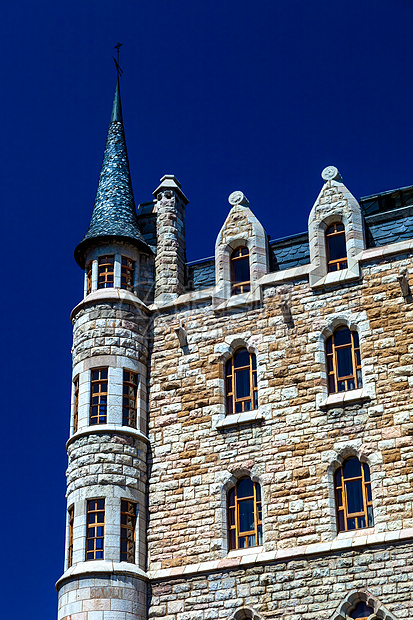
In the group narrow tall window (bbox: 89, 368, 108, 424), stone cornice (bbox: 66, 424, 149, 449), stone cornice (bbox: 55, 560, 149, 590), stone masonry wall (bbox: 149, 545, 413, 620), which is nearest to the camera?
stone masonry wall (bbox: 149, 545, 413, 620)

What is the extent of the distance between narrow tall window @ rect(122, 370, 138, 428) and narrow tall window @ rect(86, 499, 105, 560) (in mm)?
2594

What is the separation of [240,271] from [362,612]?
11097 millimetres

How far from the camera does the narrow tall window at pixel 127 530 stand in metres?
32.5

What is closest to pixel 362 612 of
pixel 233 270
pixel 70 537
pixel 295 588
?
pixel 295 588

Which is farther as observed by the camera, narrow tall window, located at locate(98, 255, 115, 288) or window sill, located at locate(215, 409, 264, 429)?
narrow tall window, located at locate(98, 255, 115, 288)

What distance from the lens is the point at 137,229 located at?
37438 millimetres

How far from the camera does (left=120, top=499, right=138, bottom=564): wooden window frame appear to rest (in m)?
32.5

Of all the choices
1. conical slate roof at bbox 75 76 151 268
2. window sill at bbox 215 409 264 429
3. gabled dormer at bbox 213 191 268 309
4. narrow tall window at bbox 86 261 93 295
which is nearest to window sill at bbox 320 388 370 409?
window sill at bbox 215 409 264 429

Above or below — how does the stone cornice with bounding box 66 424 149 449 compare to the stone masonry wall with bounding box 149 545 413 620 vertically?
above

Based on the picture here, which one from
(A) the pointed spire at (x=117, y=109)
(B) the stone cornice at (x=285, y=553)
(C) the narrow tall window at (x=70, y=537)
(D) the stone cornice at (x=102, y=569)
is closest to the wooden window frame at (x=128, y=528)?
(D) the stone cornice at (x=102, y=569)

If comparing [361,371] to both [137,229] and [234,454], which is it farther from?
[137,229]

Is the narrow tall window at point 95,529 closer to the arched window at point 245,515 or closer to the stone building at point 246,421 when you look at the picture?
the stone building at point 246,421

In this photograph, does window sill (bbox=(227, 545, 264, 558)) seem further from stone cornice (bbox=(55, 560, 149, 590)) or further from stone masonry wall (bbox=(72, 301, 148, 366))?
stone masonry wall (bbox=(72, 301, 148, 366))

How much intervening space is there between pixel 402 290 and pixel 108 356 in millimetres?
8658
